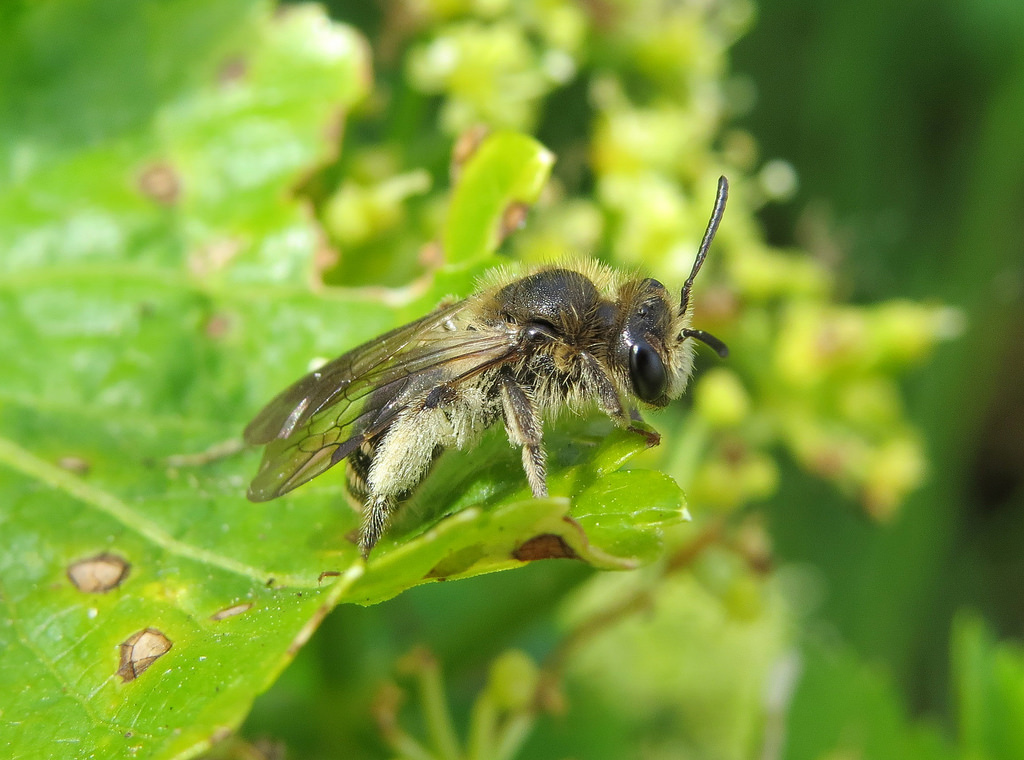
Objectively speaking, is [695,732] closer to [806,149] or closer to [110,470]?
[110,470]

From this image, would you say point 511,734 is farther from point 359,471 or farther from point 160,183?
point 160,183

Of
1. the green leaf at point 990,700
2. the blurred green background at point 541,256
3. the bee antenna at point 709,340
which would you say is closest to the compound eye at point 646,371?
the bee antenna at point 709,340

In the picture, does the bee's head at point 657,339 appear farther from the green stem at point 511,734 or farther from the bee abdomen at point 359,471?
the green stem at point 511,734

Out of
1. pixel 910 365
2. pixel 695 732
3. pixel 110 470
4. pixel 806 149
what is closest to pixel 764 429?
pixel 910 365

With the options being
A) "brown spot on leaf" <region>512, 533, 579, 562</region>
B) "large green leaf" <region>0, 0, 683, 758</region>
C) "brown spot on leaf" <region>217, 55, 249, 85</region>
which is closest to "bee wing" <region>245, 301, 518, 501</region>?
"large green leaf" <region>0, 0, 683, 758</region>

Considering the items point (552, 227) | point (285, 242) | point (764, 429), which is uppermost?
point (285, 242)
